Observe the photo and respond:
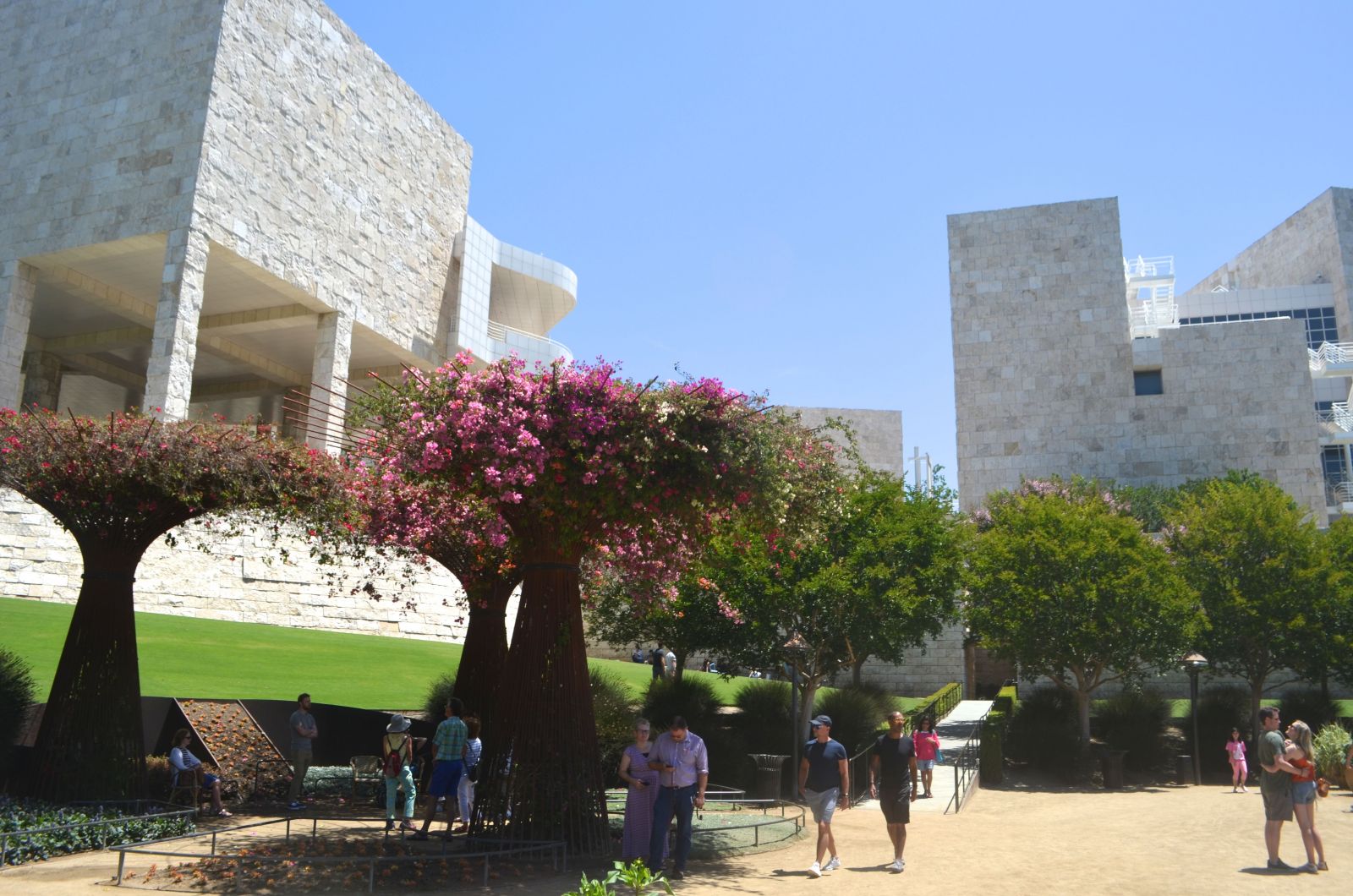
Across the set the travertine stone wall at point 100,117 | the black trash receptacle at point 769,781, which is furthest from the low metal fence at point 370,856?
the travertine stone wall at point 100,117

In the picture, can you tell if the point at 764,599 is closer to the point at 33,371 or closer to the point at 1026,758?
the point at 1026,758

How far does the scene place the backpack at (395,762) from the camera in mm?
12156

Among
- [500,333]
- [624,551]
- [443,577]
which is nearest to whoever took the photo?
[624,551]

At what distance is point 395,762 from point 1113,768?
18.7m

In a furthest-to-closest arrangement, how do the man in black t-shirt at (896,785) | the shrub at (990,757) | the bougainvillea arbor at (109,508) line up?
1. the shrub at (990,757)
2. the bougainvillea arbor at (109,508)
3. the man in black t-shirt at (896,785)

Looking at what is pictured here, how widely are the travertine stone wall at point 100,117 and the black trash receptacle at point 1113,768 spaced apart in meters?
28.9

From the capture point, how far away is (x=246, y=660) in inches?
802

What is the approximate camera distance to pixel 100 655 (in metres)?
12.1

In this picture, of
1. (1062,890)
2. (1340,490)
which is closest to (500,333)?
(1062,890)

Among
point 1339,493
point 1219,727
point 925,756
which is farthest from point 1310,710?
point 1339,493

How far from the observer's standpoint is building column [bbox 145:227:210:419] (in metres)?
29.2

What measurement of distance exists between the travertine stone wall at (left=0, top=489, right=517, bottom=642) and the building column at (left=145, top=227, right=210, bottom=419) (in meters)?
5.46

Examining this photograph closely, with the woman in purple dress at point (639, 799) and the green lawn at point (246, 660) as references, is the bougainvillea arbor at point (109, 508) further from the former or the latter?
the woman in purple dress at point (639, 799)

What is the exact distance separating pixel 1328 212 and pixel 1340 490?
1872cm
